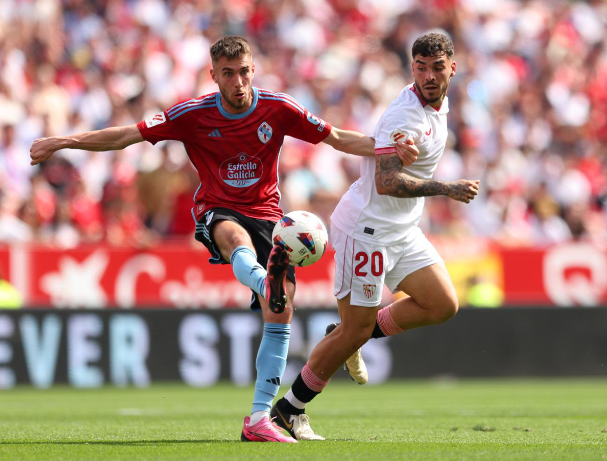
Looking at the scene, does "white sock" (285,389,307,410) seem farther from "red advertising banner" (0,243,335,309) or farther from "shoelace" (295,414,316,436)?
"red advertising banner" (0,243,335,309)

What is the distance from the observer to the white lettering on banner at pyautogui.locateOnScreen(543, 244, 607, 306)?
1587 cm

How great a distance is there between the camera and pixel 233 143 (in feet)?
23.2

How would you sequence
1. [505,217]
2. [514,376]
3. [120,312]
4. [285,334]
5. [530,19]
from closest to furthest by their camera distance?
[285,334], [120,312], [514,376], [505,217], [530,19]

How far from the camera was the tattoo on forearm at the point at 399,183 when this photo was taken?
6.70m

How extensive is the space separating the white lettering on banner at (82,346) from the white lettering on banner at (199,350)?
1060 millimetres

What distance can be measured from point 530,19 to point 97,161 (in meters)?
9.77

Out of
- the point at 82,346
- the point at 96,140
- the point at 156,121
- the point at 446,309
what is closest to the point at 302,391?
the point at 446,309

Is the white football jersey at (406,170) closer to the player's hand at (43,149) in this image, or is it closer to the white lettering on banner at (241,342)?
the player's hand at (43,149)

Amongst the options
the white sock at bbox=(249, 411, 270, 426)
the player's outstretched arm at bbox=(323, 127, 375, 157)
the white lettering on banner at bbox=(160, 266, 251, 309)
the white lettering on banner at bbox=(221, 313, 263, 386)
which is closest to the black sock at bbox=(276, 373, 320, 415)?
the white sock at bbox=(249, 411, 270, 426)

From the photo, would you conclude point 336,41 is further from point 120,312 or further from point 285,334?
Result: point 285,334

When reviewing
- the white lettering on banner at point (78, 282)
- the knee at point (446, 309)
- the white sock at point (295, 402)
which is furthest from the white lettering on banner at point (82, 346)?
the knee at point (446, 309)

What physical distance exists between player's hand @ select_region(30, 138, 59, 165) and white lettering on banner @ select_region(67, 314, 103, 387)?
6.77 metres

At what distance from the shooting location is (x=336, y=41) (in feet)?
62.1

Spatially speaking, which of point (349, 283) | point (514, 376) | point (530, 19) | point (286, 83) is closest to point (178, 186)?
point (286, 83)
